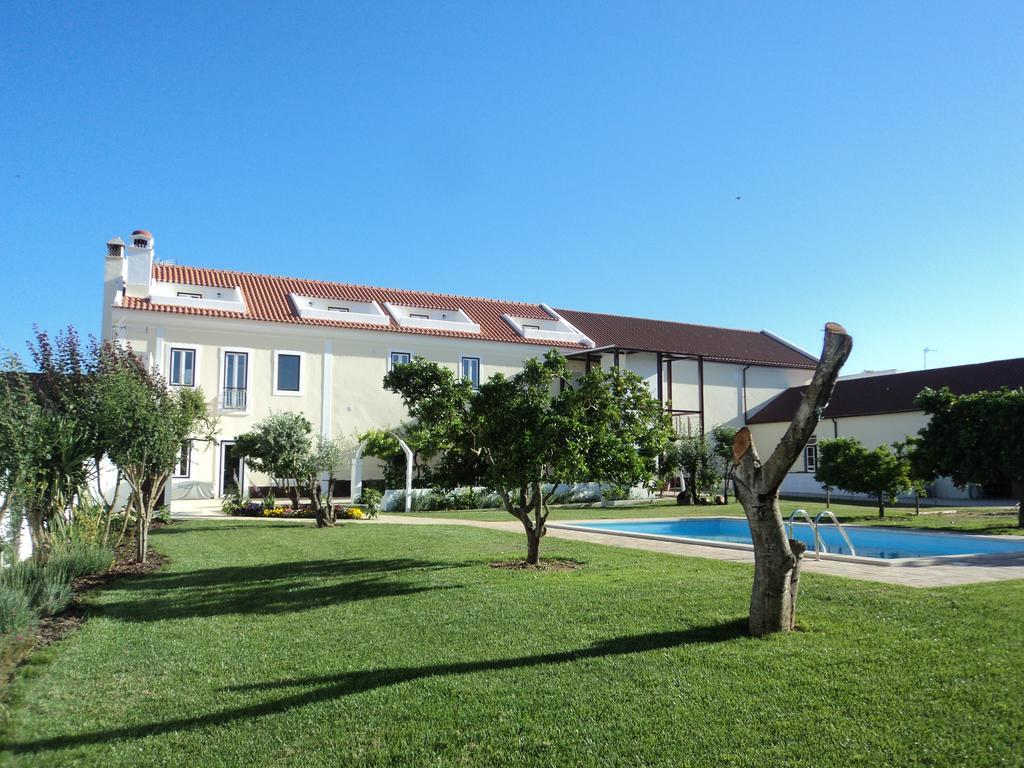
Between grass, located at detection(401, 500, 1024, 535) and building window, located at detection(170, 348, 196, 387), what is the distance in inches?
417

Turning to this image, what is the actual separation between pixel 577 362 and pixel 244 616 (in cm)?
2868

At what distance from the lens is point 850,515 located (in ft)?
66.0

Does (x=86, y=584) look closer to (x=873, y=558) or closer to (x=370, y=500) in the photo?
(x=873, y=558)

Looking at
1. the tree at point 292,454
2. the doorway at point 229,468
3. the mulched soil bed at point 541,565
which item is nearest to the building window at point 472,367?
the doorway at point 229,468

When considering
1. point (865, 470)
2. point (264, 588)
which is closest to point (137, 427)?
point (264, 588)

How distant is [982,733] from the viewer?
4164mm

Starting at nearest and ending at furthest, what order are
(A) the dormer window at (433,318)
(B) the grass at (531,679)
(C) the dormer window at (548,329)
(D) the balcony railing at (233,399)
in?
(B) the grass at (531,679)
(D) the balcony railing at (233,399)
(A) the dormer window at (433,318)
(C) the dormer window at (548,329)

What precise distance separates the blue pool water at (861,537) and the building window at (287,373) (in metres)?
14.9

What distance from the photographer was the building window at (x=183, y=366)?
27328 millimetres

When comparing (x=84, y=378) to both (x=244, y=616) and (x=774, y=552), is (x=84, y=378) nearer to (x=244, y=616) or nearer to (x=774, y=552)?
(x=244, y=616)

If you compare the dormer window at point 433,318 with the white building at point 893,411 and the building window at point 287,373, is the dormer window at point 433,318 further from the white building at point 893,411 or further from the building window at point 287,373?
the white building at point 893,411

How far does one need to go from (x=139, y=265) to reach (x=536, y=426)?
2352 cm

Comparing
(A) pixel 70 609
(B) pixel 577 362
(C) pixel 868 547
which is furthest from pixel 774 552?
(B) pixel 577 362

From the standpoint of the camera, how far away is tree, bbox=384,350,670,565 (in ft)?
32.5
